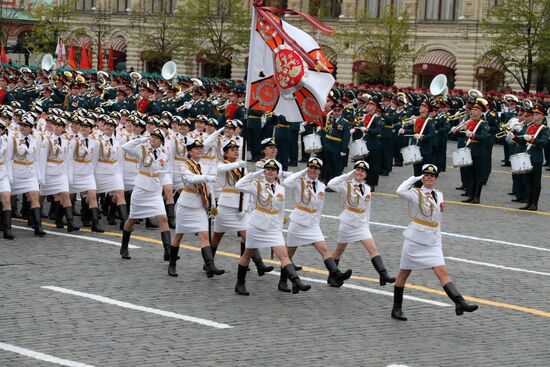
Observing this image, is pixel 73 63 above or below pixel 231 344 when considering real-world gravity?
above

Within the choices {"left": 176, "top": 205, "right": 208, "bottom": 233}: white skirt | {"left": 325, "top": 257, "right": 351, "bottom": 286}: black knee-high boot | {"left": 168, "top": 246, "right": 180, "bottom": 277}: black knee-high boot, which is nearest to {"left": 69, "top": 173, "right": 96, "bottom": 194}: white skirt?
{"left": 168, "top": 246, "right": 180, "bottom": 277}: black knee-high boot

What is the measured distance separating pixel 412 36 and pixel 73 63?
19.0 meters

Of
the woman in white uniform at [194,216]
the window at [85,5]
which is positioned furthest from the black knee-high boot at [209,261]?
the window at [85,5]

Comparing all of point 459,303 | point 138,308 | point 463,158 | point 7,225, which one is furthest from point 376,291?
point 463,158

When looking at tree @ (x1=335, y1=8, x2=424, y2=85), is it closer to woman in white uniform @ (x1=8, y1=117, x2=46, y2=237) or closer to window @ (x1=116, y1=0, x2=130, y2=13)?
window @ (x1=116, y1=0, x2=130, y2=13)

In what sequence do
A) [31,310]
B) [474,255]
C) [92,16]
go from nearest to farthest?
1. [31,310]
2. [474,255]
3. [92,16]

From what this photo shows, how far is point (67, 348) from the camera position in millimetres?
11383

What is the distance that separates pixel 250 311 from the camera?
1324cm

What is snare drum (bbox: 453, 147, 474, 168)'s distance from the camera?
23156 millimetres

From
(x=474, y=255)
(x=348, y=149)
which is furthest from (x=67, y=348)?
(x=348, y=149)

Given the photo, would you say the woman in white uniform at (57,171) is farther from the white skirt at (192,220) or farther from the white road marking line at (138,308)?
the white road marking line at (138,308)

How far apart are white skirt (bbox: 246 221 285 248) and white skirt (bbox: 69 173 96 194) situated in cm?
506

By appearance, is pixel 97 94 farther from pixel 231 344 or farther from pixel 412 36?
pixel 412 36

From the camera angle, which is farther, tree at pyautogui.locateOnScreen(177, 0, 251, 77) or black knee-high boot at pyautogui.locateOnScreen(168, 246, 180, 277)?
tree at pyautogui.locateOnScreen(177, 0, 251, 77)
